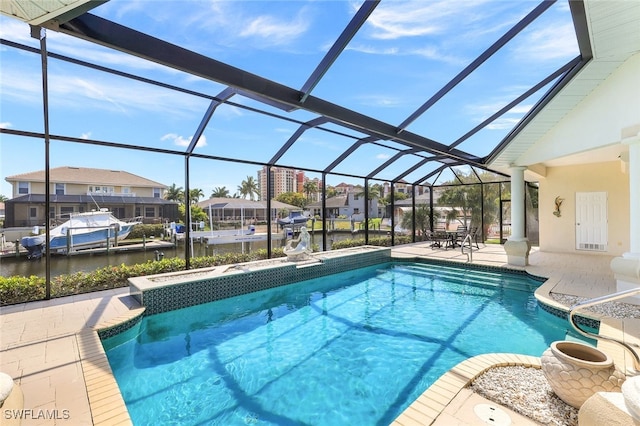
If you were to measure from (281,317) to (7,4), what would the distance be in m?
4.97

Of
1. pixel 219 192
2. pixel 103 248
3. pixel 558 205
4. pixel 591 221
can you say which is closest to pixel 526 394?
pixel 591 221

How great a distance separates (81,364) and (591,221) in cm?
1317

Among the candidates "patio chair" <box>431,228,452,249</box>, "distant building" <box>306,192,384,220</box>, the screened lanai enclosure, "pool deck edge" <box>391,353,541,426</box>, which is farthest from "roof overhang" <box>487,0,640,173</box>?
"distant building" <box>306,192,384,220</box>

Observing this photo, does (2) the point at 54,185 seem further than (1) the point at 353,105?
Yes

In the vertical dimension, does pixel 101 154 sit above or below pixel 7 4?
above

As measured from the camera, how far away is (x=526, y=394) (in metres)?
2.43

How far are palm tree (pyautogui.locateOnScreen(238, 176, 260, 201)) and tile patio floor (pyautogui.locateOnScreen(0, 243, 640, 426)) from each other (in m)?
43.2

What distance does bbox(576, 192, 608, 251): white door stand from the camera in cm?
952

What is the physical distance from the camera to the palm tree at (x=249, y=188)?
48066mm

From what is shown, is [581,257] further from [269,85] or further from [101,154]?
[101,154]

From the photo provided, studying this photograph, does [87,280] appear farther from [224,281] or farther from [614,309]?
Answer: [614,309]

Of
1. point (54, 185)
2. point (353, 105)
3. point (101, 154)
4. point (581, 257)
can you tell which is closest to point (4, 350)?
point (353, 105)

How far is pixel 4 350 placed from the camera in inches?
134

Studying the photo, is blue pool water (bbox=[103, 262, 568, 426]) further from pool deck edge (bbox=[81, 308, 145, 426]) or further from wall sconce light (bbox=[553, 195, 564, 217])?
wall sconce light (bbox=[553, 195, 564, 217])
